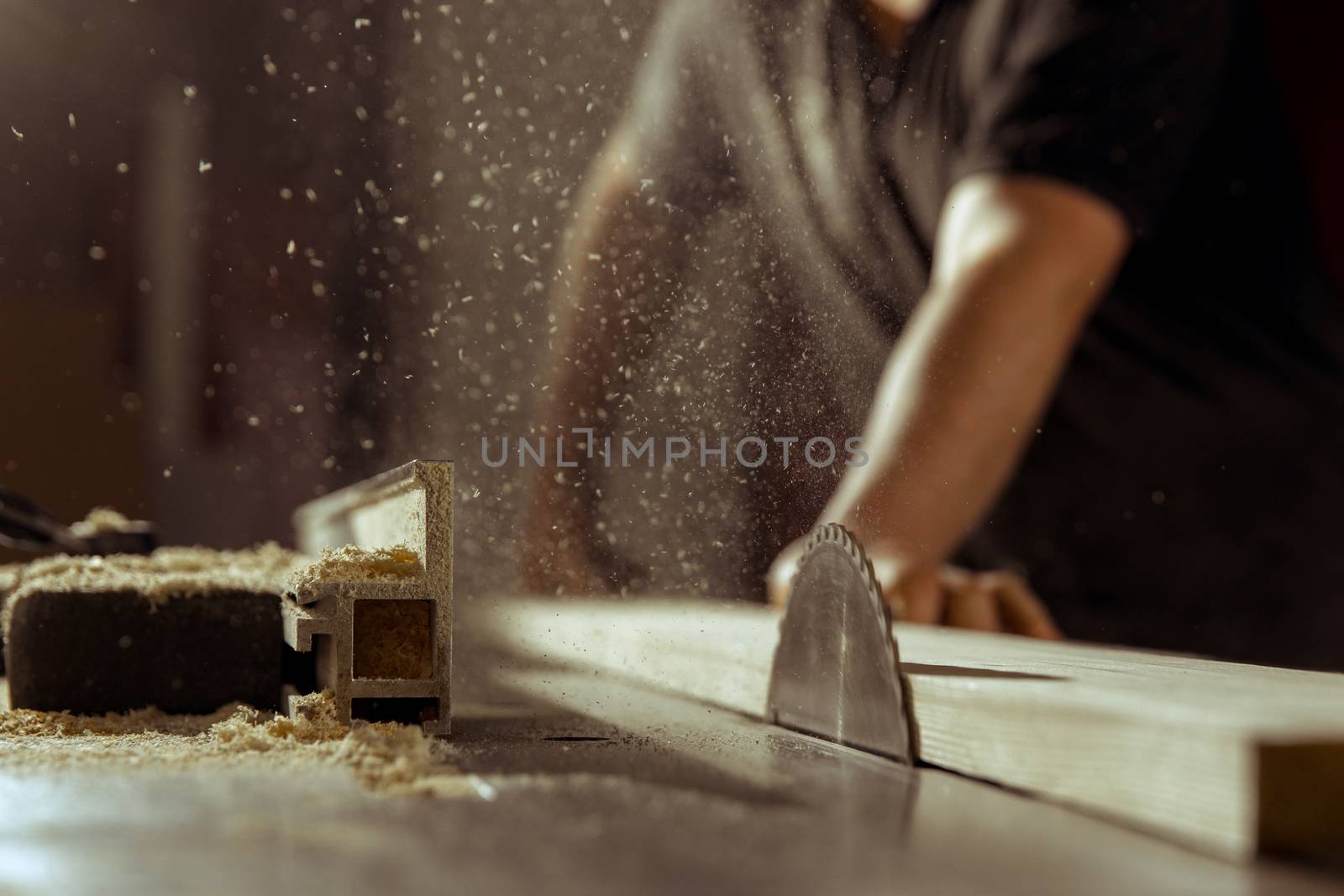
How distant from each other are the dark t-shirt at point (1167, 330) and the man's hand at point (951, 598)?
40 centimetres

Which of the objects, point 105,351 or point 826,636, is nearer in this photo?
point 826,636

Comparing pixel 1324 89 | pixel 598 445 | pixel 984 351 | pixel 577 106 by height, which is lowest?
pixel 598 445

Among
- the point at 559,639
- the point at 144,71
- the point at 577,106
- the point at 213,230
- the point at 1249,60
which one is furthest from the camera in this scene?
the point at 213,230

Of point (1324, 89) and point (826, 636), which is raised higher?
point (1324, 89)

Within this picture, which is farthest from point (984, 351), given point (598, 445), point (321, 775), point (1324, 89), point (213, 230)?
point (213, 230)

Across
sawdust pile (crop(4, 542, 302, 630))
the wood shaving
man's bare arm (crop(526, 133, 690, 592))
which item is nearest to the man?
man's bare arm (crop(526, 133, 690, 592))

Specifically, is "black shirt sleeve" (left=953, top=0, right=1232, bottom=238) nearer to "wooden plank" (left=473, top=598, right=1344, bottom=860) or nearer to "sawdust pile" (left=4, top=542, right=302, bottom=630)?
"wooden plank" (left=473, top=598, right=1344, bottom=860)

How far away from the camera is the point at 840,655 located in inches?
30.6

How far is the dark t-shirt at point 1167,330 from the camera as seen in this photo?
1.60 meters

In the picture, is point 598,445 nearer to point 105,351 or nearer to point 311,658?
point 311,658

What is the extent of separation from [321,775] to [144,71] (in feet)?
8.85

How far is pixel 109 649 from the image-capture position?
35.4 inches

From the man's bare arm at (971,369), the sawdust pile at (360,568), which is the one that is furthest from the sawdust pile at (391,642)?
the man's bare arm at (971,369)

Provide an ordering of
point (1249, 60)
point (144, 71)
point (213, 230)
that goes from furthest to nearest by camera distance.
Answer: point (213, 230), point (144, 71), point (1249, 60)
